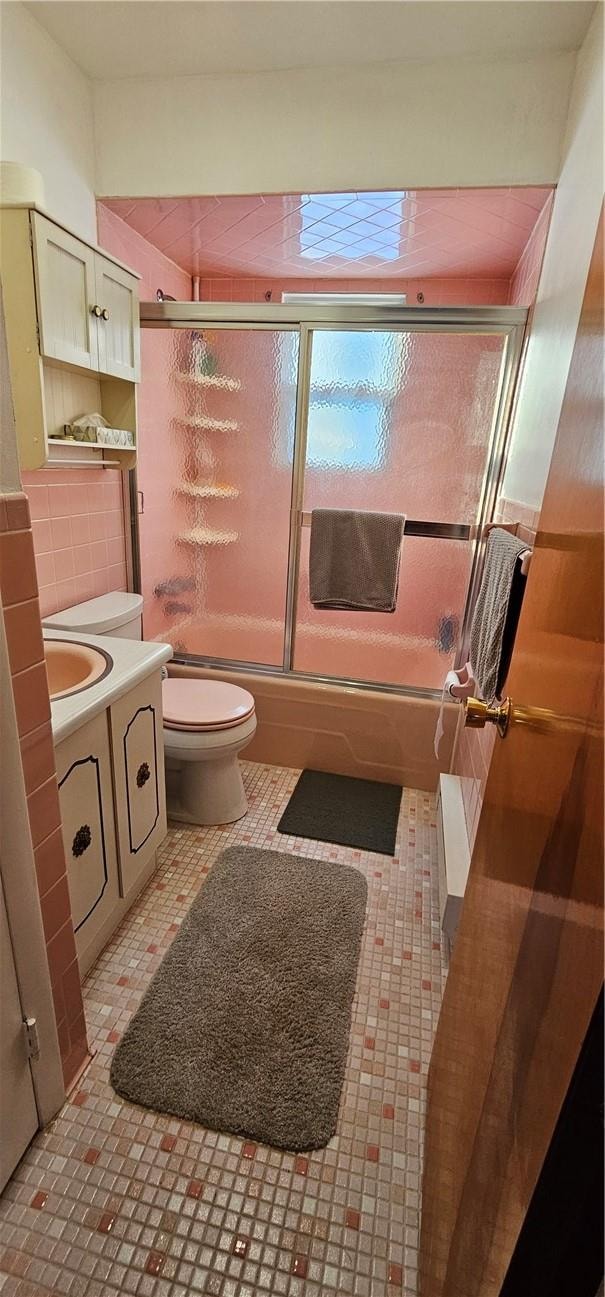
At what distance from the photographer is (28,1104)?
3.49 ft

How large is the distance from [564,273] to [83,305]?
1366 millimetres

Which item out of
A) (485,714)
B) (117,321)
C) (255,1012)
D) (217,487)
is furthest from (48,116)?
(255,1012)

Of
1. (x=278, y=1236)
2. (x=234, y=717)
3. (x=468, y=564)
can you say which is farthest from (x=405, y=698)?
(x=278, y=1236)

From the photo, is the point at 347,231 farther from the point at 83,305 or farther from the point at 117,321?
the point at 83,305

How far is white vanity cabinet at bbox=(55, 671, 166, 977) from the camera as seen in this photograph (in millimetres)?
1287

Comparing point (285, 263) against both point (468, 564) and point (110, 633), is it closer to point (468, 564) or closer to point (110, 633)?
point (468, 564)

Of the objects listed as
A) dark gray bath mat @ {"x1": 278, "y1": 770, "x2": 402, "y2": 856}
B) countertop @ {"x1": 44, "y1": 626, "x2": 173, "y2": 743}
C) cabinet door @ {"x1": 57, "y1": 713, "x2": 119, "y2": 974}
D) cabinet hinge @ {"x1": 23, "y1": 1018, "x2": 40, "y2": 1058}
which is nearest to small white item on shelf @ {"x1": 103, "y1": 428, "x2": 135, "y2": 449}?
countertop @ {"x1": 44, "y1": 626, "x2": 173, "y2": 743}

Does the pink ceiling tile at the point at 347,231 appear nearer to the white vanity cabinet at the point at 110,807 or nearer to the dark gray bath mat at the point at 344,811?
the white vanity cabinet at the point at 110,807

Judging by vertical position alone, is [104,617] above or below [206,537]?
below

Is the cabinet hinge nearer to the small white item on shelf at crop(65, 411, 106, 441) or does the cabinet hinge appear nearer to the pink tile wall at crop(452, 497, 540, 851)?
the pink tile wall at crop(452, 497, 540, 851)

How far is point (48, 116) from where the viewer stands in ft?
5.46

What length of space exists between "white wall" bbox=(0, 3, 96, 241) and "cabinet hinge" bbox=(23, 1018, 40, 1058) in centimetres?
199

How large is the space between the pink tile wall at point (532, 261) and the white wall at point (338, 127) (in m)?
0.15

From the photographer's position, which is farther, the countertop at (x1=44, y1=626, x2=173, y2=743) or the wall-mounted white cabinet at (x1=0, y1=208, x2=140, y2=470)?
the wall-mounted white cabinet at (x1=0, y1=208, x2=140, y2=470)
